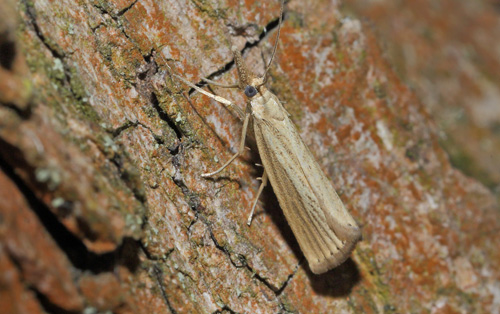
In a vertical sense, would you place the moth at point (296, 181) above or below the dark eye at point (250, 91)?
below

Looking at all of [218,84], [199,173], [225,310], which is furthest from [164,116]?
[225,310]

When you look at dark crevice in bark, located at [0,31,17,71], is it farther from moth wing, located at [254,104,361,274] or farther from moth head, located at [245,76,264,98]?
moth wing, located at [254,104,361,274]

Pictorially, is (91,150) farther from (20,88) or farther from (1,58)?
(1,58)

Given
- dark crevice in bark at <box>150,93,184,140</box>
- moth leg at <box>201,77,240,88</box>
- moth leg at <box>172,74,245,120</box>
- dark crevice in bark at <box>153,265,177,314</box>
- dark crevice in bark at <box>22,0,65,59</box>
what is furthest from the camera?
moth leg at <box>201,77,240,88</box>

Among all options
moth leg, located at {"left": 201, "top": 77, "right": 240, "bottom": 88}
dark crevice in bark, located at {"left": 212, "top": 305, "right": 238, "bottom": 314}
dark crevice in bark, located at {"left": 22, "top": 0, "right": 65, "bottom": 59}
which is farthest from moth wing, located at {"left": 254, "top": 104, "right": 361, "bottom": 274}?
dark crevice in bark, located at {"left": 22, "top": 0, "right": 65, "bottom": 59}

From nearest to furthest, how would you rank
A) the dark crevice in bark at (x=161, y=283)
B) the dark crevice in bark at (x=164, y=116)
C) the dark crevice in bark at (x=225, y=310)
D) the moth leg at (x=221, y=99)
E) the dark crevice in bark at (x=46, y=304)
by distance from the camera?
1. the dark crevice in bark at (x=46, y=304)
2. the dark crevice in bark at (x=161, y=283)
3. the dark crevice in bark at (x=225, y=310)
4. the dark crevice in bark at (x=164, y=116)
5. the moth leg at (x=221, y=99)

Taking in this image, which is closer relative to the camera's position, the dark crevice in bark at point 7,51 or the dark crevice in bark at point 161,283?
the dark crevice in bark at point 7,51

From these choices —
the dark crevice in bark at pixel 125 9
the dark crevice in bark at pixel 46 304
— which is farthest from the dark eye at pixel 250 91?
the dark crevice in bark at pixel 46 304

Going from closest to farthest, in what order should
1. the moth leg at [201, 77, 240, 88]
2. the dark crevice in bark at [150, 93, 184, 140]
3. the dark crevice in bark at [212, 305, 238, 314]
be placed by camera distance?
the dark crevice in bark at [212, 305, 238, 314] < the dark crevice in bark at [150, 93, 184, 140] < the moth leg at [201, 77, 240, 88]

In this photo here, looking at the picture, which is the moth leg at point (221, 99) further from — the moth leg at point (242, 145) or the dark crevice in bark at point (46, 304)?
the dark crevice in bark at point (46, 304)
